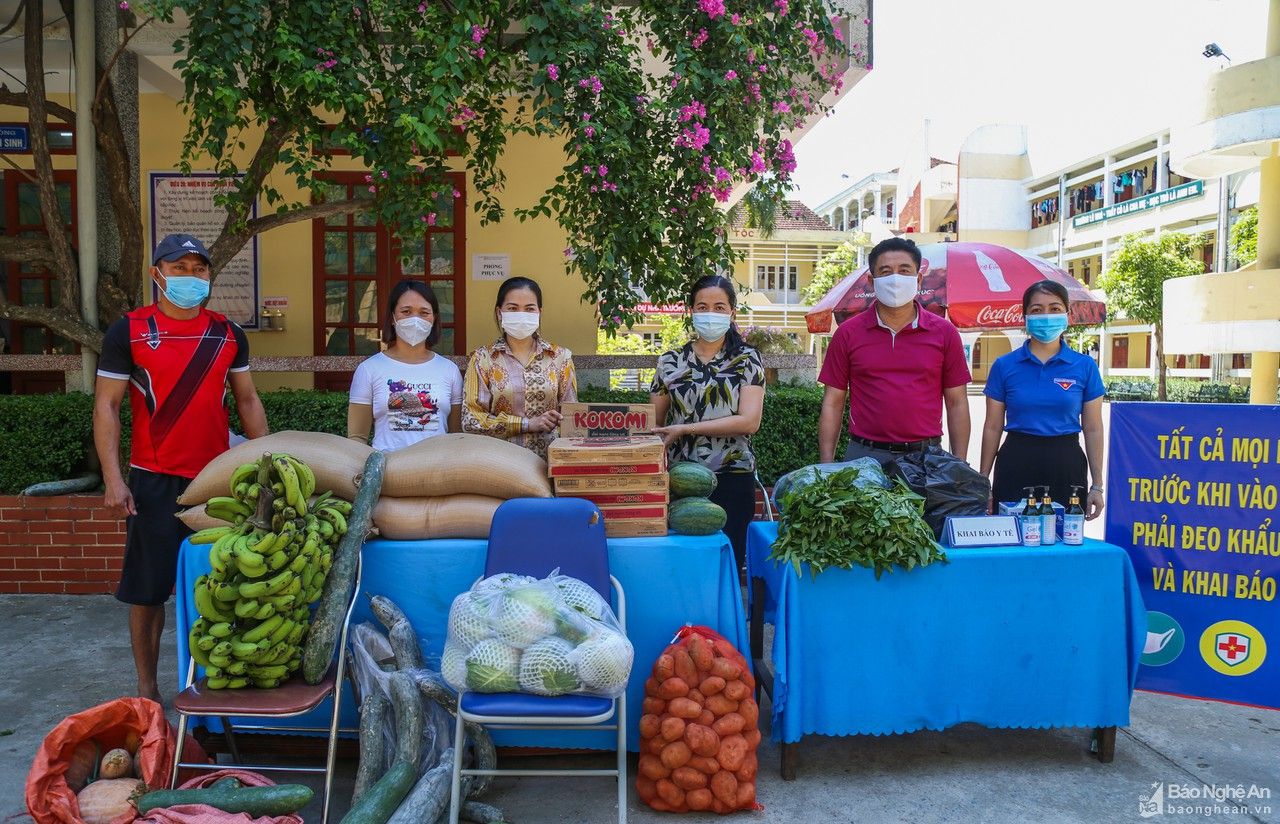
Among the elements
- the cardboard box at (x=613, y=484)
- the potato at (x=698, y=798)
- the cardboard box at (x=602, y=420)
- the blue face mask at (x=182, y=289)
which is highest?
the blue face mask at (x=182, y=289)

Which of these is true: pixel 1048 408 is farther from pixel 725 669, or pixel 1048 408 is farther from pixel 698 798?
pixel 698 798

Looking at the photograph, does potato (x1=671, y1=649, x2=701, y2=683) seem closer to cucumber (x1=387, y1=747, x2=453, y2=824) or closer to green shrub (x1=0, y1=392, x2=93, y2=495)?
cucumber (x1=387, y1=747, x2=453, y2=824)

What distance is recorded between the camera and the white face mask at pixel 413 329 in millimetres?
3967

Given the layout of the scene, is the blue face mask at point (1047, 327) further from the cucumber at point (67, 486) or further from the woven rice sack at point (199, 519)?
the cucumber at point (67, 486)

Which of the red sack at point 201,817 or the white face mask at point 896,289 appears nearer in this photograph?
the red sack at point 201,817

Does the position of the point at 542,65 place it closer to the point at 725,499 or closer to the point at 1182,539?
the point at 725,499

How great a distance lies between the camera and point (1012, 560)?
133 inches

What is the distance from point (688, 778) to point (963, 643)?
47.1 inches

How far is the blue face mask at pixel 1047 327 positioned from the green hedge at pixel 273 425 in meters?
2.32

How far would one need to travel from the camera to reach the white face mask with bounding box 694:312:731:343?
13.2 feet

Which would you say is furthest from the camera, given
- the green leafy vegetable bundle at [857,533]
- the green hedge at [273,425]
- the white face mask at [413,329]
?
the green hedge at [273,425]

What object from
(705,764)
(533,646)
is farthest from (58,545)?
(705,764)

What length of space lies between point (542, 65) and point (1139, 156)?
3921 centimetres

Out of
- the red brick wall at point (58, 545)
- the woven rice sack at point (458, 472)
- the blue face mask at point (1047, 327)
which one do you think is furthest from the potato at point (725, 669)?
the red brick wall at point (58, 545)
